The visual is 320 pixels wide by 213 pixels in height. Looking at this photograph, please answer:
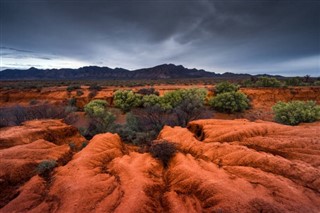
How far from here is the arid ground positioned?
480 cm

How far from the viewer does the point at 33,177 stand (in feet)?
21.0

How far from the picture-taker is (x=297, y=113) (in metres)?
12.9

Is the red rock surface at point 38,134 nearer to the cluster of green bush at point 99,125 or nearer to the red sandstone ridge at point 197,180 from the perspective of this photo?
the red sandstone ridge at point 197,180

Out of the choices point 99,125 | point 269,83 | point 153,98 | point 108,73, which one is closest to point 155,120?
point 99,125

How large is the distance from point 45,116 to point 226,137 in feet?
45.7

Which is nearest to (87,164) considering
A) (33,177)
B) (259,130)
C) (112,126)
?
(33,177)

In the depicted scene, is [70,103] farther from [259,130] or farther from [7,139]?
[259,130]

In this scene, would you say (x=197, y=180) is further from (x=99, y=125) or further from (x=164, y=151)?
(x=99, y=125)

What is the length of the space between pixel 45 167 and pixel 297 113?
13.6 m

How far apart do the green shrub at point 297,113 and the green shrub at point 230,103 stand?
724 cm

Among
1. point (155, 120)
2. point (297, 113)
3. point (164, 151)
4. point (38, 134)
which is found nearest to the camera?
point (164, 151)

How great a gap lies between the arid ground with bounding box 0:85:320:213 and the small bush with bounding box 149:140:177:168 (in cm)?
19

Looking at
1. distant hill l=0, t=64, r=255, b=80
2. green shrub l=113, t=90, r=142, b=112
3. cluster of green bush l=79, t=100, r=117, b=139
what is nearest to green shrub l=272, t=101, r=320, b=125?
cluster of green bush l=79, t=100, r=117, b=139

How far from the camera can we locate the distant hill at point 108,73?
14752 cm
